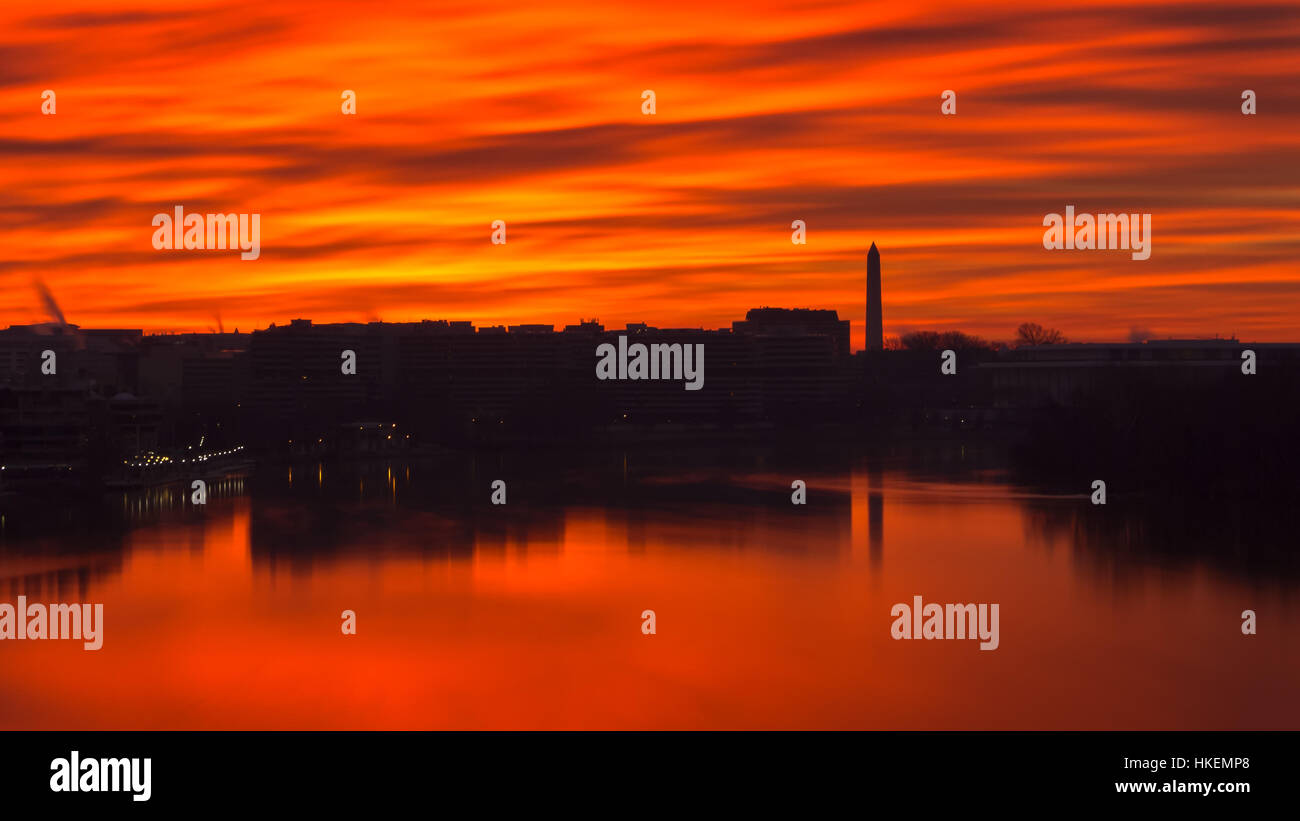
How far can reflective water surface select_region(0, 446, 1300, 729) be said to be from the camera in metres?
11.9

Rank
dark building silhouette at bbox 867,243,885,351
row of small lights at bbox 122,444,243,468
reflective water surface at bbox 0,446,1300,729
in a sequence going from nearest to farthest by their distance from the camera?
reflective water surface at bbox 0,446,1300,729 < row of small lights at bbox 122,444,243,468 < dark building silhouette at bbox 867,243,885,351

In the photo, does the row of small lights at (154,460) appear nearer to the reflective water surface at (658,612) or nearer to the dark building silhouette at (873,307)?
the reflective water surface at (658,612)

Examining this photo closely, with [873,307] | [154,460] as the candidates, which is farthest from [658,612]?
[873,307]

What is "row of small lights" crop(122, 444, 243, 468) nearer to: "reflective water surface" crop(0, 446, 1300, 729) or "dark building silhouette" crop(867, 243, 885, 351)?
"reflective water surface" crop(0, 446, 1300, 729)

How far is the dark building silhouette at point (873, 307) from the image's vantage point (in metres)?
87.1

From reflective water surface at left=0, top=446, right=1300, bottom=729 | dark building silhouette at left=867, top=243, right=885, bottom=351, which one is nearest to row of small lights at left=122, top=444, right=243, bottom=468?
reflective water surface at left=0, top=446, right=1300, bottom=729

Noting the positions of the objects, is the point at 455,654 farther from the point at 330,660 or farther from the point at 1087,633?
the point at 1087,633

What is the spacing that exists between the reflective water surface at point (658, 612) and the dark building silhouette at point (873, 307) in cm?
6016

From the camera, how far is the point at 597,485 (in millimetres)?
32719

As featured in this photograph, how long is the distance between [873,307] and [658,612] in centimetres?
7489

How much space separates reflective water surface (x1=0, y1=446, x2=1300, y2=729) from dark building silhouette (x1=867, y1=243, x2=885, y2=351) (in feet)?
197

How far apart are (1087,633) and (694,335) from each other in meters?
66.4
